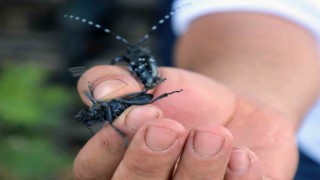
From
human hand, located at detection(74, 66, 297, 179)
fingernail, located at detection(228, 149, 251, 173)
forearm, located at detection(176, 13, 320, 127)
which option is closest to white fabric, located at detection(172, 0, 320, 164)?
forearm, located at detection(176, 13, 320, 127)

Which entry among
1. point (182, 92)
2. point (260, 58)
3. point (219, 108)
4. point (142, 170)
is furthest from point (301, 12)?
point (142, 170)

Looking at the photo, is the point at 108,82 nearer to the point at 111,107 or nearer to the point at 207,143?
the point at 111,107

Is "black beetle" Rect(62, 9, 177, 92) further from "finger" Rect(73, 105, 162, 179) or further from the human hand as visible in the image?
"finger" Rect(73, 105, 162, 179)

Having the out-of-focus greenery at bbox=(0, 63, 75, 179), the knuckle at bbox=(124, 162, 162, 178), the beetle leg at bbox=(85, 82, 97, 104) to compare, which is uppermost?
the beetle leg at bbox=(85, 82, 97, 104)

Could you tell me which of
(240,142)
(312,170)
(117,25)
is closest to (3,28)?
(117,25)

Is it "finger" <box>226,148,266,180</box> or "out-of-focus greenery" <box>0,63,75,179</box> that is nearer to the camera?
"finger" <box>226,148,266,180</box>

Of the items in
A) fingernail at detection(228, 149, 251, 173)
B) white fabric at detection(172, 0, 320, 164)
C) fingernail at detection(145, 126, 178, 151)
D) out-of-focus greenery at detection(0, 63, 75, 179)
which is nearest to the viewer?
fingernail at detection(145, 126, 178, 151)

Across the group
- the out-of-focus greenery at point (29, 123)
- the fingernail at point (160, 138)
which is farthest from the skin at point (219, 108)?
the out-of-focus greenery at point (29, 123)

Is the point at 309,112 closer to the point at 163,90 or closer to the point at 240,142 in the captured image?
the point at 240,142
